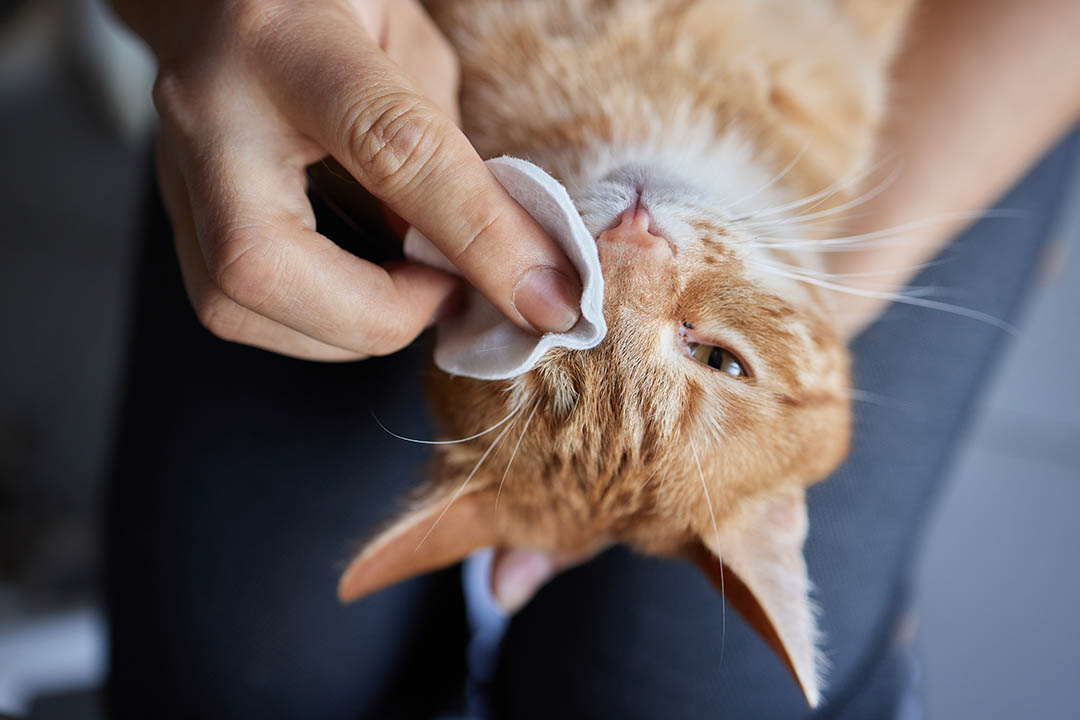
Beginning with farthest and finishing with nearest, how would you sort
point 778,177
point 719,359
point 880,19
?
point 880,19 < point 778,177 < point 719,359

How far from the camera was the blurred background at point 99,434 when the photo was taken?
1983mm

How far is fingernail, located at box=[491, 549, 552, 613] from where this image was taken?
4.47 ft

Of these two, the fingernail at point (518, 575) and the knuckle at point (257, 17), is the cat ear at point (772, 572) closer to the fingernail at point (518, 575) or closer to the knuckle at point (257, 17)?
the fingernail at point (518, 575)

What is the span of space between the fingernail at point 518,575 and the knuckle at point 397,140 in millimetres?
725

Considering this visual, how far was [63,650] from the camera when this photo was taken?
2021 millimetres

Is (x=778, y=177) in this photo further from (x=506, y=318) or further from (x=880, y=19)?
(x=880, y=19)

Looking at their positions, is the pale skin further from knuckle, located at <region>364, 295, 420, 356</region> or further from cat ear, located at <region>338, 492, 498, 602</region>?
cat ear, located at <region>338, 492, 498, 602</region>

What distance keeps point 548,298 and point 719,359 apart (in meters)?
0.28

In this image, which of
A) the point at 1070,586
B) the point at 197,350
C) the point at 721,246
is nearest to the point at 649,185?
the point at 721,246

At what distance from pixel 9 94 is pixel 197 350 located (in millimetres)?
1841

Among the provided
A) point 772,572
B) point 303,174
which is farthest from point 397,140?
point 772,572

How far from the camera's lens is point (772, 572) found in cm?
108

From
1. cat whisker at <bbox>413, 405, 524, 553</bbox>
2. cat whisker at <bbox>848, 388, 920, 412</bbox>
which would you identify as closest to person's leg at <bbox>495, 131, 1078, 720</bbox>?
cat whisker at <bbox>848, 388, 920, 412</bbox>

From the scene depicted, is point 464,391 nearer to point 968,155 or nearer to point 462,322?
point 462,322
